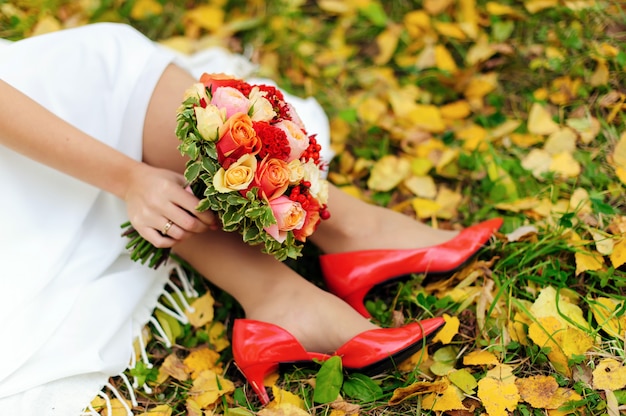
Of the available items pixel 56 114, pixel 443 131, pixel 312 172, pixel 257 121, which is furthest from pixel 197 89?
pixel 443 131

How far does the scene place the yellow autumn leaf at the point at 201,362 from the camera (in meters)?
1.35

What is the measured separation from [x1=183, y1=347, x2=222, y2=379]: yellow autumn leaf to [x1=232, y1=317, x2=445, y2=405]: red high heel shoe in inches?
4.2

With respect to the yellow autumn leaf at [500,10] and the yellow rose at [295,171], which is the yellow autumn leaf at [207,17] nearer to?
the yellow autumn leaf at [500,10]

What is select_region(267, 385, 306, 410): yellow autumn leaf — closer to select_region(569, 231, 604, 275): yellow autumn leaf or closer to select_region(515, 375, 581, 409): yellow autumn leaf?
select_region(515, 375, 581, 409): yellow autumn leaf

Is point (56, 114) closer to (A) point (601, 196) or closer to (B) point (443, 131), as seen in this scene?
(B) point (443, 131)

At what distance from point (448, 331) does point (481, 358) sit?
84 mm

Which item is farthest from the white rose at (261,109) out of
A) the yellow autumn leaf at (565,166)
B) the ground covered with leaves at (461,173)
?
the yellow autumn leaf at (565,166)

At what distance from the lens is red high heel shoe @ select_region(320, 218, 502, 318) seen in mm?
1388

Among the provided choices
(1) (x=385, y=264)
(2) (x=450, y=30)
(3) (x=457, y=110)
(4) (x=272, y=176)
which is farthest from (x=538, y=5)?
(4) (x=272, y=176)

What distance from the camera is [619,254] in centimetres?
133

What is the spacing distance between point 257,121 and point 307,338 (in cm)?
46

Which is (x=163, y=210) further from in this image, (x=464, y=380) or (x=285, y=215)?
(x=464, y=380)

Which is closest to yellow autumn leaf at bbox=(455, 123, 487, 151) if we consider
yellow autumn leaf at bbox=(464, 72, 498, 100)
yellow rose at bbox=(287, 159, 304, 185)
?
yellow autumn leaf at bbox=(464, 72, 498, 100)

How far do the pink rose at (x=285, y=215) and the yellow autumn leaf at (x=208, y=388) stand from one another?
401 millimetres
